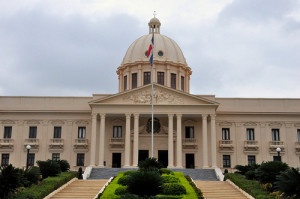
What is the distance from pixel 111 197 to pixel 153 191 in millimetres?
4254

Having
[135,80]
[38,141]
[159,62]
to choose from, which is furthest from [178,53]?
[38,141]

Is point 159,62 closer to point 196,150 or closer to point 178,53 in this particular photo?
point 178,53

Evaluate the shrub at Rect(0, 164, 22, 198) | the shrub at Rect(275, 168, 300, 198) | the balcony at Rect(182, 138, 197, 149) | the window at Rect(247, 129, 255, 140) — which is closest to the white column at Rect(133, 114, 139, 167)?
the balcony at Rect(182, 138, 197, 149)

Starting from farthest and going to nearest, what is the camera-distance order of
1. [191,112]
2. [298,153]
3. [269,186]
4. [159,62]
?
[159,62] → [298,153] → [191,112] → [269,186]

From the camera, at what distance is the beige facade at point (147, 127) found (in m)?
45.9

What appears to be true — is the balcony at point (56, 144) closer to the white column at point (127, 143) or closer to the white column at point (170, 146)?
the white column at point (127, 143)

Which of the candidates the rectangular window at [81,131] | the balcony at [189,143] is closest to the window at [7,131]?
the rectangular window at [81,131]

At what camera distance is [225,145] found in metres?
48.8

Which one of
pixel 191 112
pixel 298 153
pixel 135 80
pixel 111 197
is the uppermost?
→ pixel 135 80

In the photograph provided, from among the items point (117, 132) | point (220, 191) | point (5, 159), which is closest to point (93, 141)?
point (117, 132)

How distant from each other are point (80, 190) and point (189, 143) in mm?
22160

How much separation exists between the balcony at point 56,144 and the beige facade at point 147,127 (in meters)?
0.12

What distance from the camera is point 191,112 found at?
150 feet

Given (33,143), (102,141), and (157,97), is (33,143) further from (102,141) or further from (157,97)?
(157,97)
